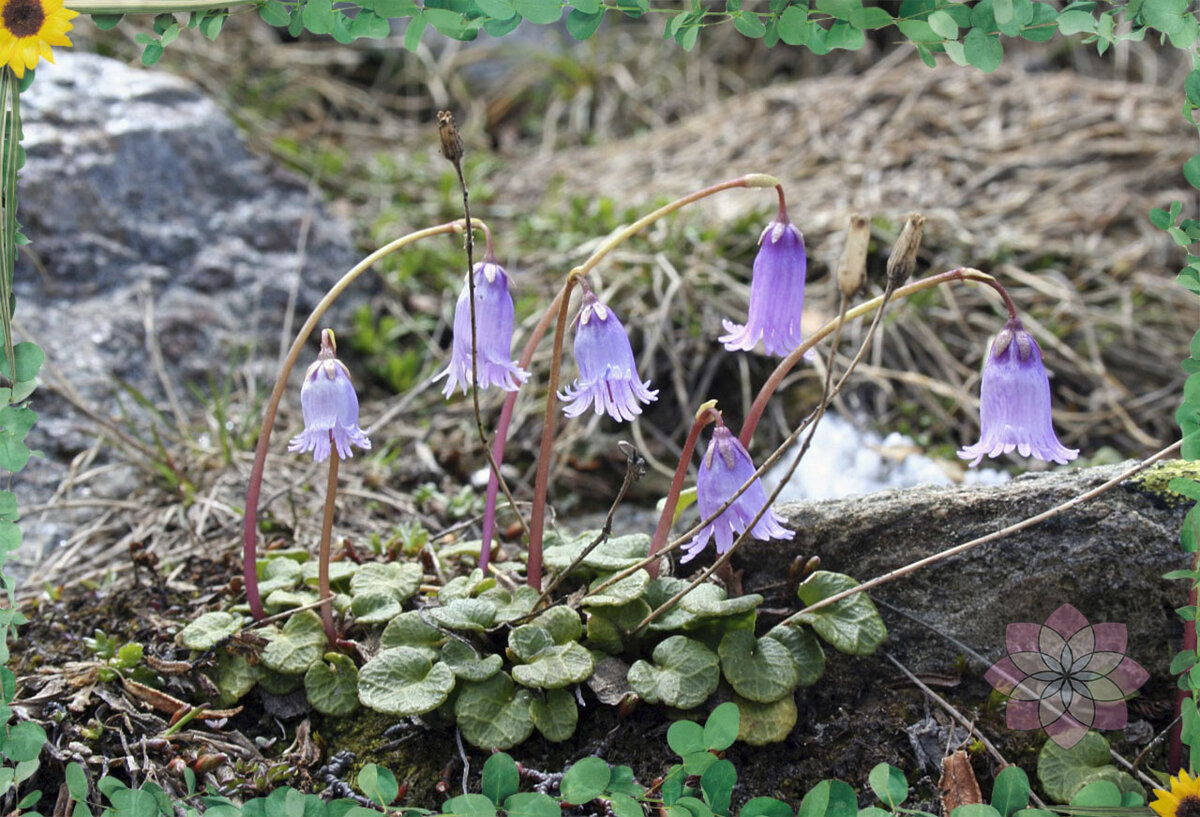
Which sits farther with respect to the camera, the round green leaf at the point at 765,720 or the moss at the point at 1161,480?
the moss at the point at 1161,480

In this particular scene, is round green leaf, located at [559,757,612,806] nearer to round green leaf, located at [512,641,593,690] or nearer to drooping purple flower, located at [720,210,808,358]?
round green leaf, located at [512,641,593,690]

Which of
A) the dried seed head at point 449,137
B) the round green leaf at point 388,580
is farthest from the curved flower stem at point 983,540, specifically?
the dried seed head at point 449,137

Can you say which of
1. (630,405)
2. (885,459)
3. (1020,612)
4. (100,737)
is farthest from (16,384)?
(885,459)

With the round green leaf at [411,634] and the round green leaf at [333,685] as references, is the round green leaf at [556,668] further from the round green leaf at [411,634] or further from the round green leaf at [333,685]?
the round green leaf at [333,685]

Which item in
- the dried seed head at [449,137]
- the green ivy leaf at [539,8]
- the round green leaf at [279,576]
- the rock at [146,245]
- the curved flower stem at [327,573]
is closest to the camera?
the dried seed head at [449,137]

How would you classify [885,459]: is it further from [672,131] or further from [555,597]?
[672,131]

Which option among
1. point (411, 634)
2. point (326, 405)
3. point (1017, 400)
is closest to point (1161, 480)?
point (1017, 400)

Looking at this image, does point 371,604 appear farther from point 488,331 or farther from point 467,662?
point 488,331
